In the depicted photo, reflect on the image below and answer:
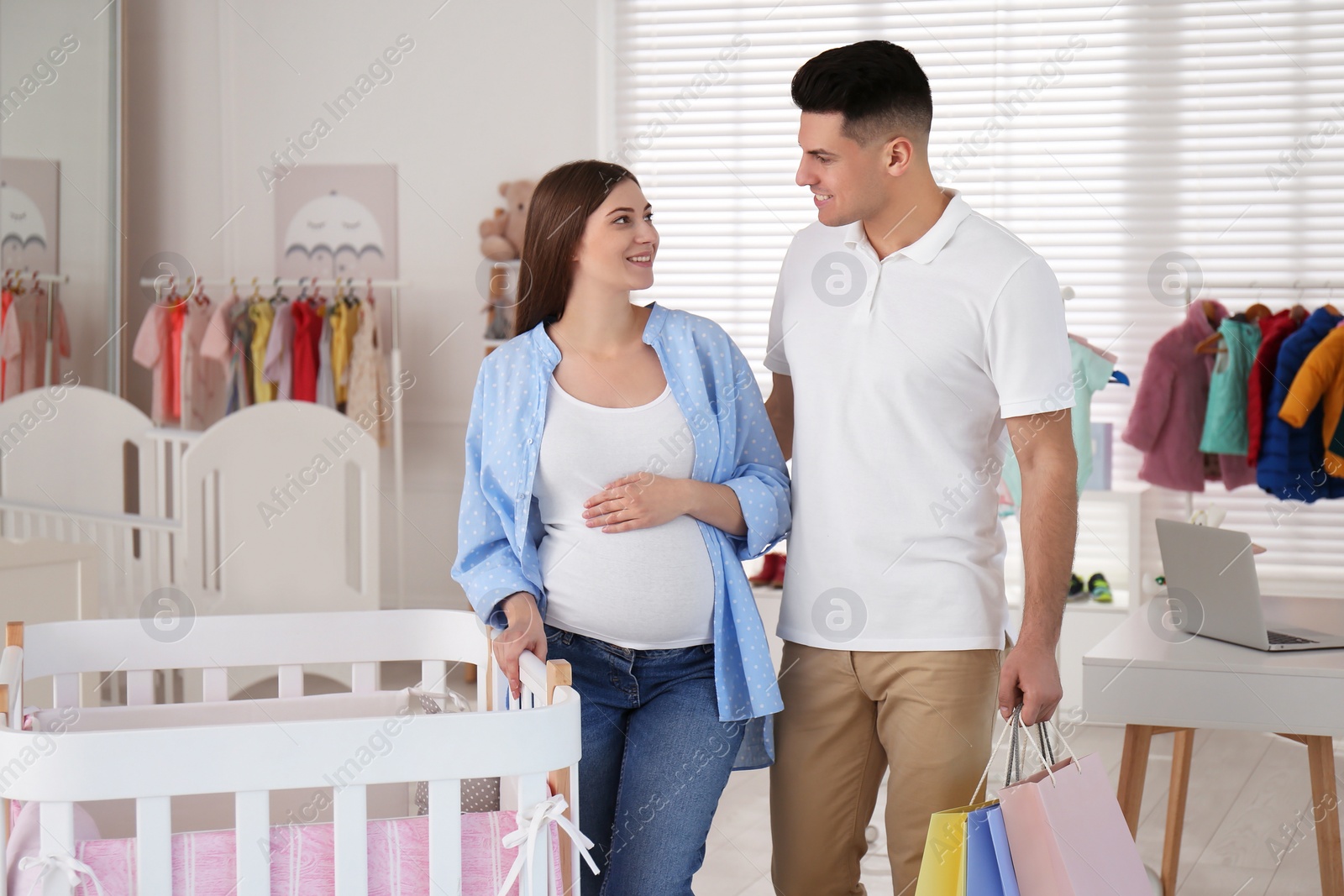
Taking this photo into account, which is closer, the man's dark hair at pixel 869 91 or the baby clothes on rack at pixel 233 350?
the man's dark hair at pixel 869 91

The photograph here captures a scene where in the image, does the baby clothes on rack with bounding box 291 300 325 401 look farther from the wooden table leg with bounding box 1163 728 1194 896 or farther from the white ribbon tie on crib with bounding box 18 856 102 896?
the white ribbon tie on crib with bounding box 18 856 102 896

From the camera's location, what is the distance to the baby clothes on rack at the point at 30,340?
367 centimetres

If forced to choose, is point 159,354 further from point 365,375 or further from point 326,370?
point 365,375

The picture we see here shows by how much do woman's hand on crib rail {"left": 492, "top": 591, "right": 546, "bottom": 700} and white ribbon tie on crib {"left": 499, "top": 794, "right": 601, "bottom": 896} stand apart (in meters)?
0.28

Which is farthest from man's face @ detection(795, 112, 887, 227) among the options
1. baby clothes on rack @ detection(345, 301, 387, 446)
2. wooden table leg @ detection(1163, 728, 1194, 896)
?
baby clothes on rack @ detection(345, 301, 387, 446)

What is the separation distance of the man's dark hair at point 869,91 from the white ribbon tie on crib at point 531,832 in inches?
33.7

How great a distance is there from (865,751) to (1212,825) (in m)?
1.68

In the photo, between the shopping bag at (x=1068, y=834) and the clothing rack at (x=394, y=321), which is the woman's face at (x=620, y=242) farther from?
the clothing rack at (x=394, y=321)

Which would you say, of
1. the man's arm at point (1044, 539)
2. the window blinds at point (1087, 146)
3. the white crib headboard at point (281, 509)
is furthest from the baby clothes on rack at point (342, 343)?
the man's arm at point (1044, 539)

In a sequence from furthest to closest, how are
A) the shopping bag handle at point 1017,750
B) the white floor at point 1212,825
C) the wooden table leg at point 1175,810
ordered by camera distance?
the white floor at point 1212,825, the wooden table leg at point 1175,810, the shopping bag handle at point 1017,750

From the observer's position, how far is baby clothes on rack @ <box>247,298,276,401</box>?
404 cm

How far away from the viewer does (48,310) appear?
3.81m

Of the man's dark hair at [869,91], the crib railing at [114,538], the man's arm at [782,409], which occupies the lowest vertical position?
the crib railing at [114,538]

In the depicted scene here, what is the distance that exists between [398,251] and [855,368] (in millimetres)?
3177
